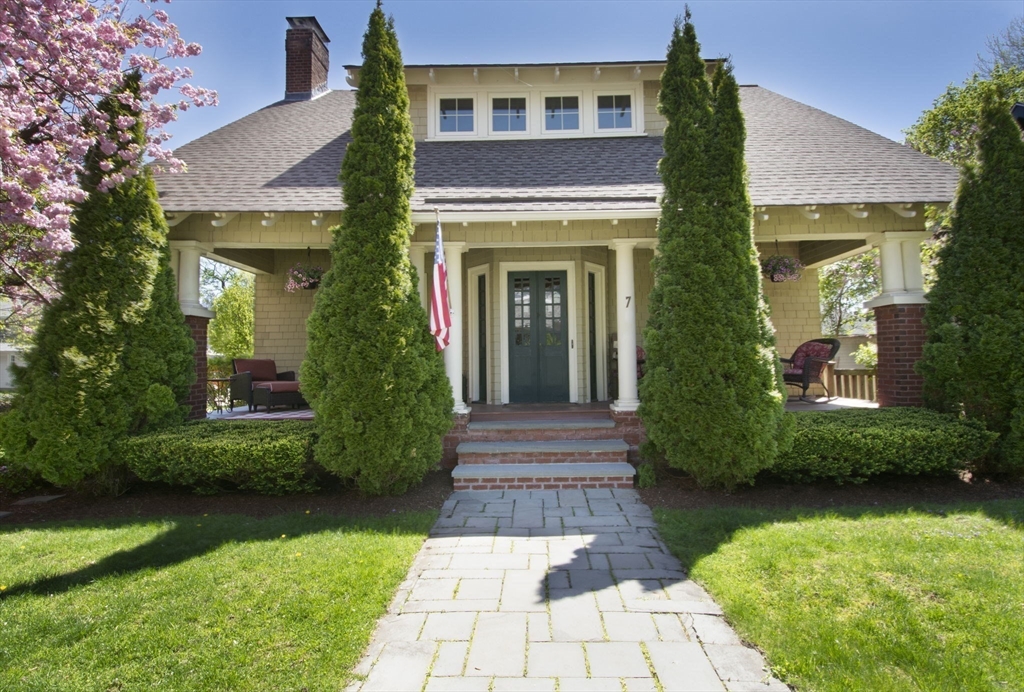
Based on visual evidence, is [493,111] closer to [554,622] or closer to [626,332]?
[626,332]

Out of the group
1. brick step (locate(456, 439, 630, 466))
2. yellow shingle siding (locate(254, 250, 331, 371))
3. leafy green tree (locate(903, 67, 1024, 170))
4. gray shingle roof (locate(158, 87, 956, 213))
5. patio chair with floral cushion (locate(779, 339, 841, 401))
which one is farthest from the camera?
leafy green tree (locate(903, 67, 1024, 170))

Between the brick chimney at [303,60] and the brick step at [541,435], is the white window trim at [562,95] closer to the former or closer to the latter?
the brick chimney at [303,60]

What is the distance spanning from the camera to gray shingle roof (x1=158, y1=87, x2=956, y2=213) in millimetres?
6801

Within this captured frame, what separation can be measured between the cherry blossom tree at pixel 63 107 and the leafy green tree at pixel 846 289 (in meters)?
20.9

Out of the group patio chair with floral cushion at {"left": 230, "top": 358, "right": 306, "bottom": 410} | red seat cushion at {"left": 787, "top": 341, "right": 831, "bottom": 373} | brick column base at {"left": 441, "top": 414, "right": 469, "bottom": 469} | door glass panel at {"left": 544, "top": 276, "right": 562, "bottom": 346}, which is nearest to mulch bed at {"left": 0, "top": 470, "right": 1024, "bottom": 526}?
brick column base at {"left": 441, "top": 414, "right": 469, "bottom": 469}

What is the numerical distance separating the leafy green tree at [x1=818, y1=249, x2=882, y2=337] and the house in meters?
13.3

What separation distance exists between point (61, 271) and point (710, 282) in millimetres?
6401

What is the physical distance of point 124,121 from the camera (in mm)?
5586

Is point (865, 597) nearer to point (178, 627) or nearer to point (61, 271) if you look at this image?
point (178, 627)

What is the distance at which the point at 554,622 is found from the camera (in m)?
2.97

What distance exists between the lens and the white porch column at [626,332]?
6836 millimetres

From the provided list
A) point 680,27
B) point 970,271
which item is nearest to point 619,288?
point 680,27

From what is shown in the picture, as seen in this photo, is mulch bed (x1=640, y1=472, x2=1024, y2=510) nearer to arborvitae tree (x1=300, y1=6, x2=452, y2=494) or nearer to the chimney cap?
arborvitae tree (x1=300, y1=6, x2=452, y2=494)

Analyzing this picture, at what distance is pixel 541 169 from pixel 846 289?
20554mm
